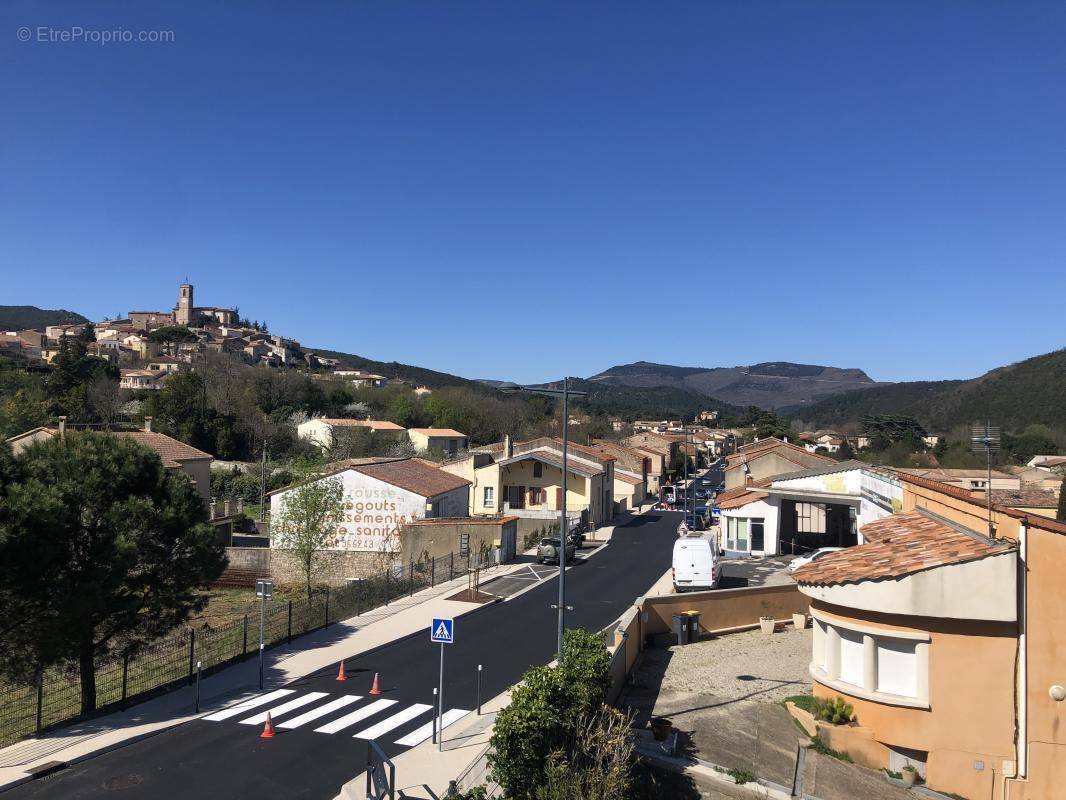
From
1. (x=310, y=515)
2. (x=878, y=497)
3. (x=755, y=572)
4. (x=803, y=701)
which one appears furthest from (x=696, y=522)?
(x=803, y=701)

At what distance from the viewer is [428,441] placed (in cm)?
8431

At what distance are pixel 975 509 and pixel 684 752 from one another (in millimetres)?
7369

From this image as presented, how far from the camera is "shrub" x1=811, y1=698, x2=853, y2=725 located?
13.5m

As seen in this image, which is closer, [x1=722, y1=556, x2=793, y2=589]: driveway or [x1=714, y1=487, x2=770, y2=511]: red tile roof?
[x1=722, y1=556, x2=793, y2=589]: driveway

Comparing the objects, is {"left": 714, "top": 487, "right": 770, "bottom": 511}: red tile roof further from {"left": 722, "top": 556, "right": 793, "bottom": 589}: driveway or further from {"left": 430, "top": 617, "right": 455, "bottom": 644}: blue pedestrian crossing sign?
{"left": 430, "top": 617, "right": 455, "bottom": 644}: blue pedestrian crossing sign

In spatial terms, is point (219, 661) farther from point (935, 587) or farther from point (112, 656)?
point (935, 587)

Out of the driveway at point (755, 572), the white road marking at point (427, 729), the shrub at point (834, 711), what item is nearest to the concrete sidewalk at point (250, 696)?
the white road marking at point (427, 729)

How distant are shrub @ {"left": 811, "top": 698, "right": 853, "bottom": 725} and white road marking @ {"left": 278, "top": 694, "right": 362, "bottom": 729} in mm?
9531

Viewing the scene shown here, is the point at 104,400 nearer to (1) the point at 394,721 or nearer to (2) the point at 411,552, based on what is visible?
(2) the point at 411,552

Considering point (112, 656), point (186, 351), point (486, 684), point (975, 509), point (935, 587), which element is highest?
point (186, 351)

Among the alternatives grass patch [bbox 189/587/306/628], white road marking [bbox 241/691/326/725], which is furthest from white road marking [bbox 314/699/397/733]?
grass patch [bbox 189/587/306/628]

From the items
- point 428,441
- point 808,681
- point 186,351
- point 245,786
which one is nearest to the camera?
point 245,786

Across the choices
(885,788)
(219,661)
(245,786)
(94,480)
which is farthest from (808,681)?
(94,480)

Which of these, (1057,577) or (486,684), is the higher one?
(1057,577)
